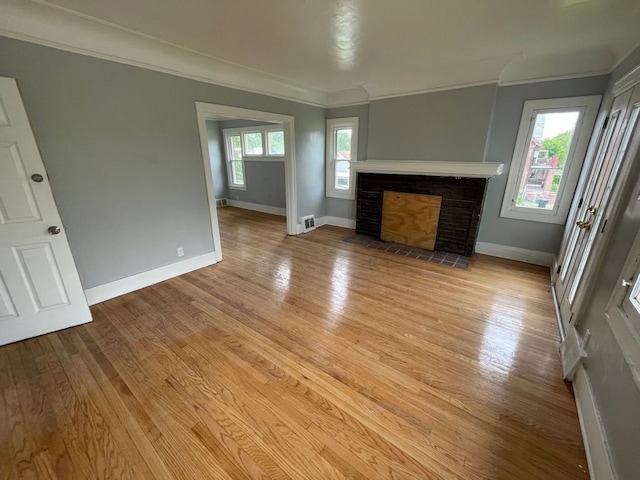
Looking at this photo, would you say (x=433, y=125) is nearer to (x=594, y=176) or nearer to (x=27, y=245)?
(x=594, y=176)

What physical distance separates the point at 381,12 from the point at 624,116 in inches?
85.0

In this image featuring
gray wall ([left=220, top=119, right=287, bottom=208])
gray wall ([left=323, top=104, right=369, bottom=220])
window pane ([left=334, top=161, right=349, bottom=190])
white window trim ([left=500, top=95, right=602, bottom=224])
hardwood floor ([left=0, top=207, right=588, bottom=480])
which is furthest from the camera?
gray wall ([left=220, top=119, right=287, bottom=208])

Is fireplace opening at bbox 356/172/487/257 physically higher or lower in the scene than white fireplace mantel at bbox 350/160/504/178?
lower

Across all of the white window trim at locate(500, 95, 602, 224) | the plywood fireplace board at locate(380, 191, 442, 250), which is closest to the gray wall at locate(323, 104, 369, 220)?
the plywood fireplace board at locate(380, 191, 442, 250)

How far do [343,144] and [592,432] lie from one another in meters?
4.75

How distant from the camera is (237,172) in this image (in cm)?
704

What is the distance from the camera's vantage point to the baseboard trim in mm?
5266

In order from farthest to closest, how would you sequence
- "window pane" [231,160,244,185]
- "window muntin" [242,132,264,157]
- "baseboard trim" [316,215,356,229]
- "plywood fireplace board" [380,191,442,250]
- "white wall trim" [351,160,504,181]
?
"window pane" [231,160,244,185]
"window muntin" [242,132,264,157]
"baseboard trim" [316,215,356,229]
"plywood fireplace board" [380,191,442,250]
"white wall trim" [351,160,504,181]

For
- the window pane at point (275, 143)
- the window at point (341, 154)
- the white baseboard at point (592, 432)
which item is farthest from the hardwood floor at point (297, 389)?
the window pane at point (275, 143)

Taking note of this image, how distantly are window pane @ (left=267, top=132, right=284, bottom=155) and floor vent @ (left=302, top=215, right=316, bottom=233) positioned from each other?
1.91 meters

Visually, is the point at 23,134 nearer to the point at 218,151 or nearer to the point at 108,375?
the point at 108,375

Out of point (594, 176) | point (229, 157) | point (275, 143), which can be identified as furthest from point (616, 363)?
point (229, 157)

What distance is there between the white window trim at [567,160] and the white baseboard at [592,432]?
245 centimetres

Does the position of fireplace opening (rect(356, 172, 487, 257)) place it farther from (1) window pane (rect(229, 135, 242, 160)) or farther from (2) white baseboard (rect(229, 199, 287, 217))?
(1) window pane (rect(229, 135, 242, 160))
